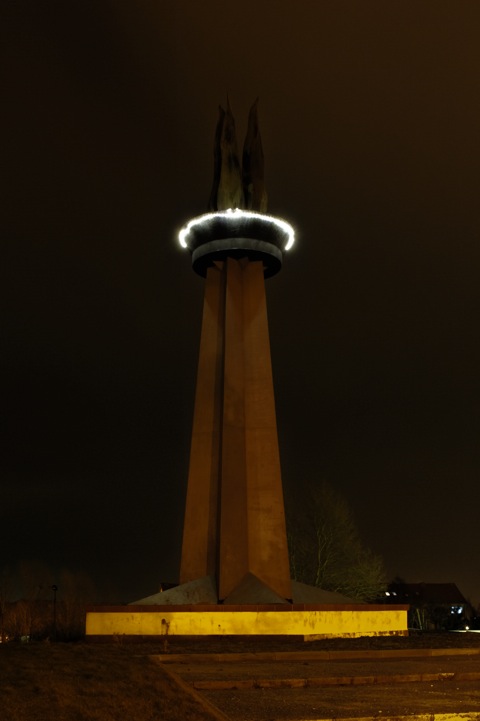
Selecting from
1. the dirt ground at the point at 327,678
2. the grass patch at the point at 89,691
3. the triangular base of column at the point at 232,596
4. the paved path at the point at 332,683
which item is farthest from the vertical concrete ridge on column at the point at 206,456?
the grass patch at the point at 89,691

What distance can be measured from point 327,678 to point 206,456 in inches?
489

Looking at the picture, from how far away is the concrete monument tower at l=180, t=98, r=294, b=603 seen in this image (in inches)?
845

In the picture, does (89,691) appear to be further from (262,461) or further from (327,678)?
(262,461)

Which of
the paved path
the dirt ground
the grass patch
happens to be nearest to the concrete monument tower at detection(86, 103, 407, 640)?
the dirt ground

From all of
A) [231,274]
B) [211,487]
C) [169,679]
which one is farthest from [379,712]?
[231,274]

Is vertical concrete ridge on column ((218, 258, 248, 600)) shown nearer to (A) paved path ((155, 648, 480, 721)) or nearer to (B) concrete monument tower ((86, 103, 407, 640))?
(B) concrete monument tower ((86, 103, 407, 640))

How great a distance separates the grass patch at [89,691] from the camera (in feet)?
23.8

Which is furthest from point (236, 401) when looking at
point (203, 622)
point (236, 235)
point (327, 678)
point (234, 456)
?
point (327, 678)

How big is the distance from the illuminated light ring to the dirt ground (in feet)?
38.8

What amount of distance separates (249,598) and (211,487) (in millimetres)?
3377

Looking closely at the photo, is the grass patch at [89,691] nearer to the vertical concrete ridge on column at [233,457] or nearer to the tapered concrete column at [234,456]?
the vertical concrete ridge on column at [233,457]

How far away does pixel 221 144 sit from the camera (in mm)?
25406

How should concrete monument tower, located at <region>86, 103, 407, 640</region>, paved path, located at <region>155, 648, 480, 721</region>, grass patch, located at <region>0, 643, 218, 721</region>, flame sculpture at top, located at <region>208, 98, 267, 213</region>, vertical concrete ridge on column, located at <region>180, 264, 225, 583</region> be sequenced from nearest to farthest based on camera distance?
grass patch, located at <region>0, 643, 218, 721</region>, paved path, located at <region>155, 648, 480, 721</region>, concrete monument tower, located at <region>86, 103, 407, 640</region>, vertical concrete ridge on column, located at <region>180, 264, 225, 583</region>, flame sculpture at top, located at <region>208, 98, 267, 213</region>

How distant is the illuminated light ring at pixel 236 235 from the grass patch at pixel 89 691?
14.9m
